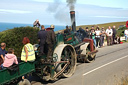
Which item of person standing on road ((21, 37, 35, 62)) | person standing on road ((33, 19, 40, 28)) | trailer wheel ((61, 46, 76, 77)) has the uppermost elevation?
person standing on road ((33, 19, 40, 28))

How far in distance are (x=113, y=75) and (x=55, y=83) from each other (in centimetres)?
229

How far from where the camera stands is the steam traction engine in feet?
19.7

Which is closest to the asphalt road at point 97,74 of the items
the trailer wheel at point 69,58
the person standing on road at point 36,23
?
the trailer wheel at point 69,58

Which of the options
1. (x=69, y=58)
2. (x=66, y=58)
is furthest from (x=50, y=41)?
(x=69, y=58)

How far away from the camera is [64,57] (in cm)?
677

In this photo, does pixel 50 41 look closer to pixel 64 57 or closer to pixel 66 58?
pixel 64 57

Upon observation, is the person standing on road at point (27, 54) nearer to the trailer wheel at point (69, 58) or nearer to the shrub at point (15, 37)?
the trailer wheel at point (69, 58)

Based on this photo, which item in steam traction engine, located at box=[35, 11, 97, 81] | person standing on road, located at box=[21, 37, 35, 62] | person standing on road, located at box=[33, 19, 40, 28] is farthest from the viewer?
person standing on road, located at box=[33, 19, 40, 28]

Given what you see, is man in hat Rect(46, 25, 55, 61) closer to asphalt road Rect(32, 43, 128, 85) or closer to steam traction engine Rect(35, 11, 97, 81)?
steam traction engine Rect(35, 11, 97, 81)

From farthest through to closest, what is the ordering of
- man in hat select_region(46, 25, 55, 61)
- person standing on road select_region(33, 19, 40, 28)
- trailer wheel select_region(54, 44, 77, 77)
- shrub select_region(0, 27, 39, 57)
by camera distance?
person standing on road select_region(33, 19, 40, 28) → shrub select_region(0, 27, 39, 57) → trailer wheel select_region(54, 44, 77, 77) → man in hat select_region(46, 25, 55, 61)

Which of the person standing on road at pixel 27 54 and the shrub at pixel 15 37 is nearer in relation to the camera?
the person standing on road at pixel 27 54

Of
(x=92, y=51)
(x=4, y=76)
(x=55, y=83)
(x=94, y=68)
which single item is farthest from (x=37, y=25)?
(x=4, y=76)

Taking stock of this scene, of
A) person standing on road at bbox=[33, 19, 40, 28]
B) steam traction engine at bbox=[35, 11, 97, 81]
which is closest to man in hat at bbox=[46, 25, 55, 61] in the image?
steam traction engine at bbox=[35, 11, 97, 81]

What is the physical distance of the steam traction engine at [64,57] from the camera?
236 inches
